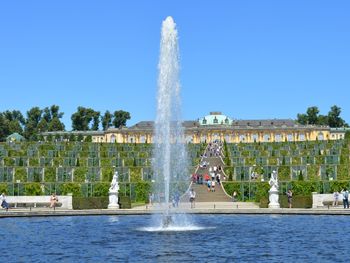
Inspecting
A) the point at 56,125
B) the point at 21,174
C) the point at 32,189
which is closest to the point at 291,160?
the point at 21,174

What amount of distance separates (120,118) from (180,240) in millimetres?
139546

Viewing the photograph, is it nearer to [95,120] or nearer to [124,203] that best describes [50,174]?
[124,203]

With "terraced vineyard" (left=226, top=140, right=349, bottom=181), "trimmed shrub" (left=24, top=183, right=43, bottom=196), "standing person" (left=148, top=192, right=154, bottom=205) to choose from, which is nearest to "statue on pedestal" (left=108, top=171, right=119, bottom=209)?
"standing person" (left=148, top=192, right=154, bottom=205)

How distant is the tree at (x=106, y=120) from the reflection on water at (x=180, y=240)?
12894 cm

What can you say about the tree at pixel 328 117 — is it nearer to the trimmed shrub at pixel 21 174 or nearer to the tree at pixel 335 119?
the tree at pixel 335 119

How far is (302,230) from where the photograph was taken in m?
28.4

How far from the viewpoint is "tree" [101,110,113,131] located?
16362 cm

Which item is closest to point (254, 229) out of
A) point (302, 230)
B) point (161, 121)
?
point (302, 230)

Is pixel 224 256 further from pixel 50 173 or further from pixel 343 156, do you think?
pixel 343 156

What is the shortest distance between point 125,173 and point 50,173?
694cm

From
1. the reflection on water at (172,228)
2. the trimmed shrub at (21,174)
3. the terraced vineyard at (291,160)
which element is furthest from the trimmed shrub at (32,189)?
the reflection on water at (172,228)

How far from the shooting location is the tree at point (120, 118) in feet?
537

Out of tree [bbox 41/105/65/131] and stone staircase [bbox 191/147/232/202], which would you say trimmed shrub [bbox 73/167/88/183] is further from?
tree [bbox 41/105/65/131]

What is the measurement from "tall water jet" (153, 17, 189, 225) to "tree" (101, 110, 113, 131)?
131747 mm
